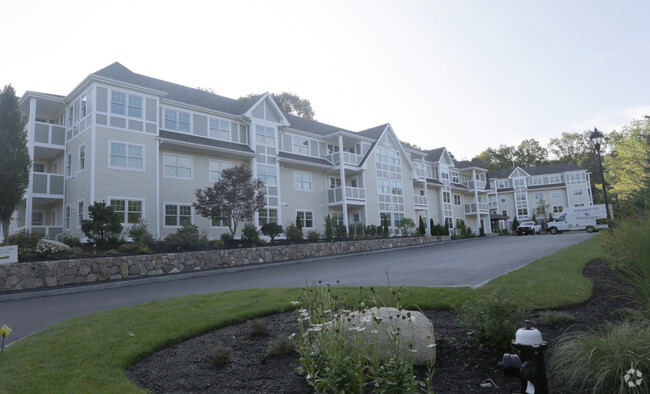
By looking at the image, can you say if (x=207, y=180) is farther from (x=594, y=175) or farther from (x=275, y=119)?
(x=594, y=175)

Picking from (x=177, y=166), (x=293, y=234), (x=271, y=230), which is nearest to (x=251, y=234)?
(x=271, y=230)

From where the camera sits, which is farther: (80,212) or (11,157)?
(80,212)

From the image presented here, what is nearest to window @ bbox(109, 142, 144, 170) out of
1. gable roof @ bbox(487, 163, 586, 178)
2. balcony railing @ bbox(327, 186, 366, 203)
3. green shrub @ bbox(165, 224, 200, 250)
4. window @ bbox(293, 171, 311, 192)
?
green shrub @ bbox(165, 224, 200, 250)

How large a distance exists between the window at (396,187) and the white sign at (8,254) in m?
29.7

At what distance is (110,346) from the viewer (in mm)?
5348

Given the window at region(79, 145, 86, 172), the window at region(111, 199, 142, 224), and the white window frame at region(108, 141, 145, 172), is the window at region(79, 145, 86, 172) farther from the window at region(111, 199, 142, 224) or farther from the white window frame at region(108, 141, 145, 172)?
the window at region(111, 199, 142, 224)

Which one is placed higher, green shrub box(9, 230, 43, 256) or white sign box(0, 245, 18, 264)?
green shrub box(9, 230, 43, 256)

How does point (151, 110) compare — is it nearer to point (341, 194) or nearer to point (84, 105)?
point (84, 105)

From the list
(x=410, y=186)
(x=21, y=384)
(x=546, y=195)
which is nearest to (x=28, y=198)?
(x=21, y=384)

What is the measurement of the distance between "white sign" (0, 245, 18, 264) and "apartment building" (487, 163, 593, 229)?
63109mm

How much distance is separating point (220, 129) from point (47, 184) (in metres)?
10.2

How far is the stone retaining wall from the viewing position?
43.6 ft

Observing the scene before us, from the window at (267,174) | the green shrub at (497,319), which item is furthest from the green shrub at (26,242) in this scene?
the green shrub at (497,319)

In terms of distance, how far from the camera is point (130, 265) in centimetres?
1558
